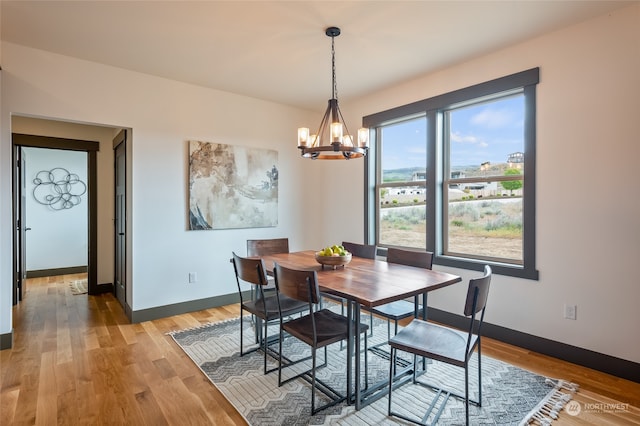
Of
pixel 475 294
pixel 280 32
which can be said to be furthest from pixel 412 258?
pixel 280 32

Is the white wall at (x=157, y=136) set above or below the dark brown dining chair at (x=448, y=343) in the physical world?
above

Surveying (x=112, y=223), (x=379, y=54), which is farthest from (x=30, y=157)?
(x=379, y=54)

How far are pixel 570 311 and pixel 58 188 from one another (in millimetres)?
7861

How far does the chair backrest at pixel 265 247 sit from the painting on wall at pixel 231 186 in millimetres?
842

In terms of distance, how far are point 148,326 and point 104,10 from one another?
2.90m

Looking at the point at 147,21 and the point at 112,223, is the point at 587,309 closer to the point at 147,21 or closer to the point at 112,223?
the point at 147,21

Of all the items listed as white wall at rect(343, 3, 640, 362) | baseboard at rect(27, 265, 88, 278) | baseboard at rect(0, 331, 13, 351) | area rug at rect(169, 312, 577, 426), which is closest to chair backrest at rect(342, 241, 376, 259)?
area rug at rect(169, 312, 577, 426)

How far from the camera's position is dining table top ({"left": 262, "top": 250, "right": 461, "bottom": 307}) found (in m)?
1.93

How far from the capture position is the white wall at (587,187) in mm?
2391

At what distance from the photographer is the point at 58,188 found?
619cm

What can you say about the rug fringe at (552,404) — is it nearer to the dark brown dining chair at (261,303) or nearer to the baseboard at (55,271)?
the dark brown dining chair at (261,303)

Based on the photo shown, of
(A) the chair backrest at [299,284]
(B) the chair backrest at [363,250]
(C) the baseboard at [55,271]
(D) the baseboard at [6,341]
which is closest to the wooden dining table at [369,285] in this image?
(A) the chair backrest at [299,284]

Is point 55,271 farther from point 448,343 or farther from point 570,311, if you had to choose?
point 570,311

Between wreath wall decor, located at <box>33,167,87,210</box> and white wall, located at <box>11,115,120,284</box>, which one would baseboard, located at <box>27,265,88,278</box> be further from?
white wall, located at <box>11,115,120,284</box>
